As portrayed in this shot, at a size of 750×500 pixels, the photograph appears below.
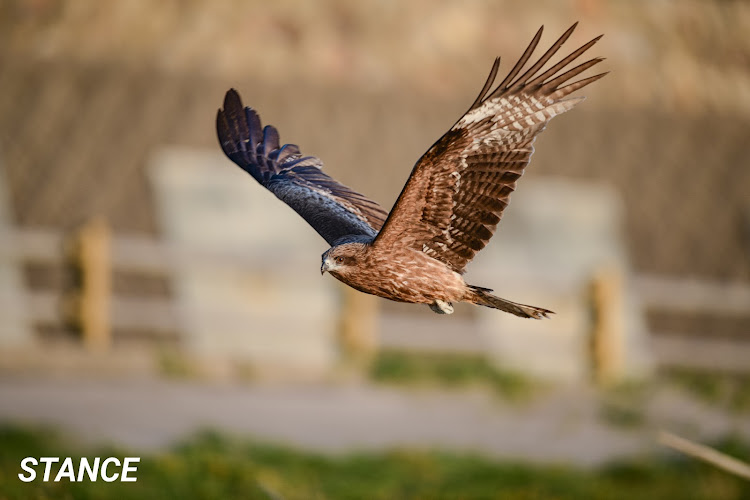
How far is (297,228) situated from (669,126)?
163 inches

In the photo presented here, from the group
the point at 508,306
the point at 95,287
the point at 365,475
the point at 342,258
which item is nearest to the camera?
the point at 342,258

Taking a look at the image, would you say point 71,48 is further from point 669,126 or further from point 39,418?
point 669,126

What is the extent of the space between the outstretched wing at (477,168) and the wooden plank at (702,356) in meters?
7.82

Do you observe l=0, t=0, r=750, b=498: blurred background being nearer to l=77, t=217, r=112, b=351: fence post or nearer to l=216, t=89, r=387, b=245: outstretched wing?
l=77, t=217, r=112, b=351: fence post

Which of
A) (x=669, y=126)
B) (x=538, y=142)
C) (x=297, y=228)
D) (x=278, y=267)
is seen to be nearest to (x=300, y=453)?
(x=278, y=267)

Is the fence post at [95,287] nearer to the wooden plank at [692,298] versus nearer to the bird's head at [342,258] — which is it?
the wooden plank at [692,298]

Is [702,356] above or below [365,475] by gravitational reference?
above

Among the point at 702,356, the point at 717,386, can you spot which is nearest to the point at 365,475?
the point at 717,386

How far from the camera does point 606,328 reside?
11688 millimetres

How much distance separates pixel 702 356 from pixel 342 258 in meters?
8.47

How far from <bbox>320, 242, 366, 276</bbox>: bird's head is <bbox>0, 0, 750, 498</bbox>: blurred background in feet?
18.3

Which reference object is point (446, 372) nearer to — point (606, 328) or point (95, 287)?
point (606, 328)

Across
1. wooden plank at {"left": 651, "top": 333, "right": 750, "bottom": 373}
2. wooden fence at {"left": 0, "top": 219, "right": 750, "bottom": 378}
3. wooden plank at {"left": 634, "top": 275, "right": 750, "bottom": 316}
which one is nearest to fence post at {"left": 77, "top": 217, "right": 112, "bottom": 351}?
wooden fence at {"left": 0, "top": 219, "right": 750, "bottom": 378}

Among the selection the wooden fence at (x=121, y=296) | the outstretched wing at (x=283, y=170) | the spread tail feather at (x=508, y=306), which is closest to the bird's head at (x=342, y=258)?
the spread tail feather at (x=508, y=306)
